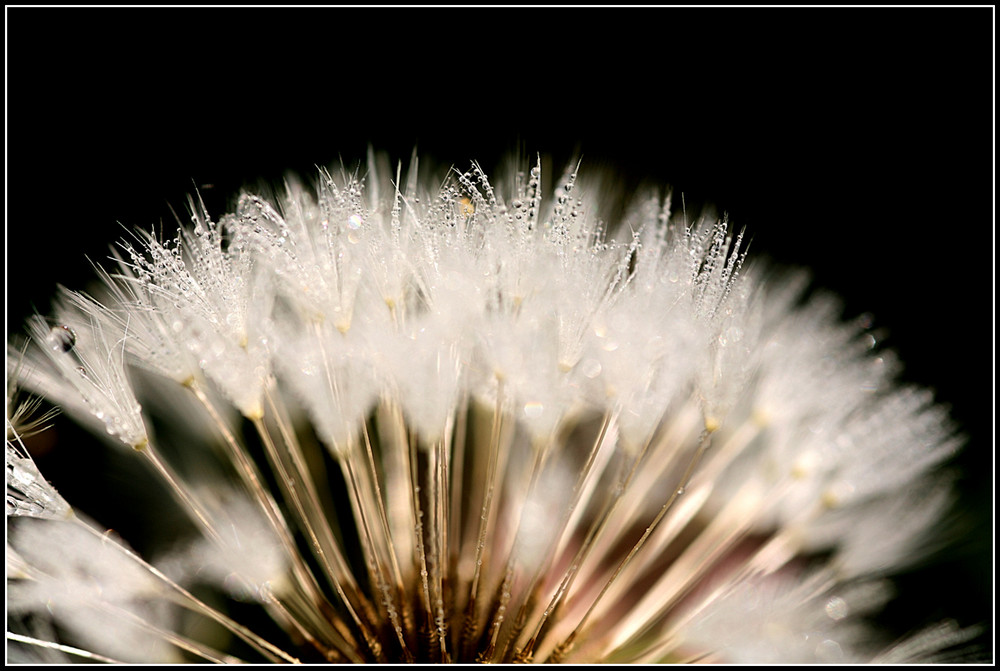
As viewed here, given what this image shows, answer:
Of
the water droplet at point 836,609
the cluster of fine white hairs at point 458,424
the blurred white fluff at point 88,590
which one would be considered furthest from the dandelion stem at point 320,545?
the water droplet at point 836,609

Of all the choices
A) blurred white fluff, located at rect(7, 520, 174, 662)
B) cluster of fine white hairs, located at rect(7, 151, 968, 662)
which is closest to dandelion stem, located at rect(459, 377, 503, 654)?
cluster of fine white hairs, located at rect(7, 151, 968, 662)

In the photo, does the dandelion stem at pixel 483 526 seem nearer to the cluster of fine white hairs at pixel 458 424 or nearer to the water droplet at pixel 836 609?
the cluster of fine white hairs at pixel 458 424

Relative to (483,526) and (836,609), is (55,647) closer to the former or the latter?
(483,526)

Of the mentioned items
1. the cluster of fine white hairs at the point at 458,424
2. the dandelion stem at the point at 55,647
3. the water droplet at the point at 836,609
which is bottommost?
the dandelion stem at the point at 55,647

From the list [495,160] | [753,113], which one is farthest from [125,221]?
[753,113]

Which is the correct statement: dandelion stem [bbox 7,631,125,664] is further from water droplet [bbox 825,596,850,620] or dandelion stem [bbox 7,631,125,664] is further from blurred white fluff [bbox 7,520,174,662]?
water droplet [bbox 825,596,850,620]

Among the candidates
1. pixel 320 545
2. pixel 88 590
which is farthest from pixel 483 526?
pixel 88 590

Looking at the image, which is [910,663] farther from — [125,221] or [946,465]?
[125,221]
